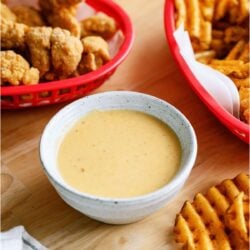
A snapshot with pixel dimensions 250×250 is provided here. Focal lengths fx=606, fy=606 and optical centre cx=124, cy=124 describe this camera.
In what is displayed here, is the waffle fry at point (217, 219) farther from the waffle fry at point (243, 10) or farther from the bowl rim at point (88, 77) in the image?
the waffle fry at point (243, 10)

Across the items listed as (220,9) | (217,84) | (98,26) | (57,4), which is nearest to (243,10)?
(220,9)

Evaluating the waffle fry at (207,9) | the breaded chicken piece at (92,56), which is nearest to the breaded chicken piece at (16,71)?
the breaded chicken piece at (92,56)

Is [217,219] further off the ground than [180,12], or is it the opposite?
[180,12]

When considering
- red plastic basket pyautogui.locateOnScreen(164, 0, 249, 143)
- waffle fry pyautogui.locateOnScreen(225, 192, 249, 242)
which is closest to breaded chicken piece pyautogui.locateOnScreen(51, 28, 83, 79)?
red plastic basket pyautogui.locateOnScreen(164, 0, 249, 143)

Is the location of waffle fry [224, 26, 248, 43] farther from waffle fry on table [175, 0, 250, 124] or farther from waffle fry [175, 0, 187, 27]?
waffle fry [175, 0, 187, 27]

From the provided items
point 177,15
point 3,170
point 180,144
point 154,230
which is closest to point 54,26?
point 177,15

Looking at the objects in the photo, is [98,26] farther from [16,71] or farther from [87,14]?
[16,71]

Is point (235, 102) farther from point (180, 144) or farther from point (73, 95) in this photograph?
point (73, 95)
